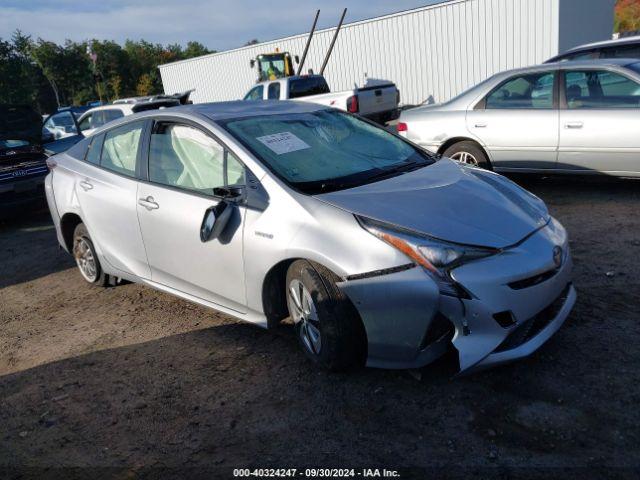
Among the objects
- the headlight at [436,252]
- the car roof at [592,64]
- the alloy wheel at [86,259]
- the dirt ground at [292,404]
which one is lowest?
the dirt ground at [292,404]

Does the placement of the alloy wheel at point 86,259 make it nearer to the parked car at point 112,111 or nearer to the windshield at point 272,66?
the parked car at point 112,111

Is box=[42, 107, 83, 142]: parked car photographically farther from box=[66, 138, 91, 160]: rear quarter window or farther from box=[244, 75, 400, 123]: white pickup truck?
box=[66, 138, 91, 160]: rear quarter window

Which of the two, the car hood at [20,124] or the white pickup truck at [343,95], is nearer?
the car hood at [20,124]


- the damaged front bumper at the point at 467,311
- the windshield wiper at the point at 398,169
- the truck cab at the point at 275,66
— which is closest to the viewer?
the damaged front bumper at the point at 467,311

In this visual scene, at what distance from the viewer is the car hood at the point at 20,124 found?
28.4 ft

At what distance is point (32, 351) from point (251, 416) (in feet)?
7.00

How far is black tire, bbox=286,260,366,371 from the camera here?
3080mm

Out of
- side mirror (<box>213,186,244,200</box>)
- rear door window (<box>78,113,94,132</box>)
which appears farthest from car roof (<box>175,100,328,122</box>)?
rear door window (<box>78,113,94,132</box>)

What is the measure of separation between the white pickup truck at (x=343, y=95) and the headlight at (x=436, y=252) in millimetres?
9525

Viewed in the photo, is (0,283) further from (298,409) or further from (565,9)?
(565,9)

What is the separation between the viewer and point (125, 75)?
56031mm

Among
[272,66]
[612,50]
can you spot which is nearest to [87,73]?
[272,66]

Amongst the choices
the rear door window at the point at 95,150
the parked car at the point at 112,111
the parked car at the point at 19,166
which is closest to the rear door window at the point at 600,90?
the rear door window at the point at 95,150

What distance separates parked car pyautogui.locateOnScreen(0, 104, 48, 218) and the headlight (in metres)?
7.01
